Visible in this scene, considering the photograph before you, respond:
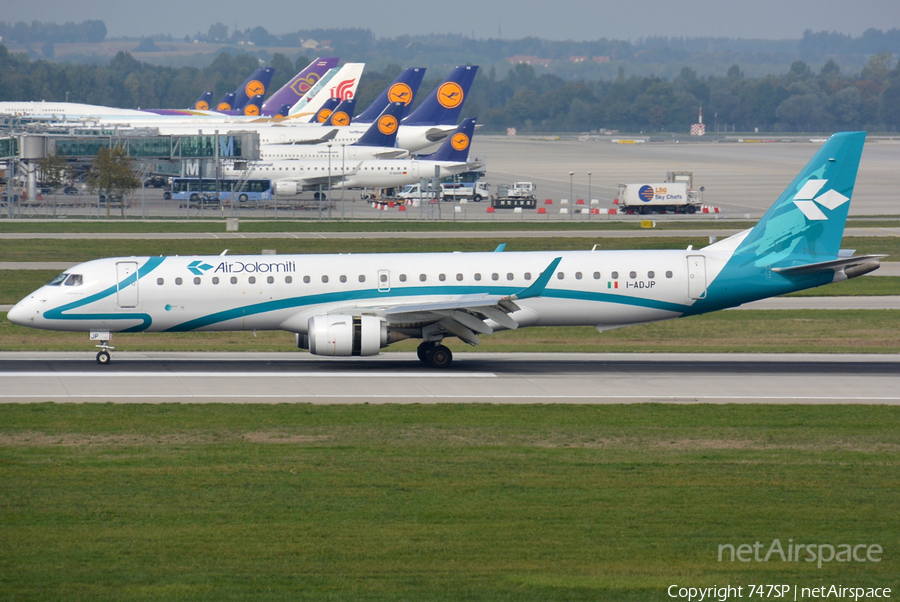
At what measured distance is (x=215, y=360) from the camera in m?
37.3

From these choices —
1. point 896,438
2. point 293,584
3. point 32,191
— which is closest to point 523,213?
point 32,191

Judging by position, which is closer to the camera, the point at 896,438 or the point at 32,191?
the point at 896,438

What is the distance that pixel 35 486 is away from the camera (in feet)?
67.4

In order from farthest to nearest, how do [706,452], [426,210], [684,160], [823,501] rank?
[684,160]
[426,210]
[706,452]
[823,501]

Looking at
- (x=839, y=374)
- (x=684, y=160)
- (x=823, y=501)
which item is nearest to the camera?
(x=823, y=501)

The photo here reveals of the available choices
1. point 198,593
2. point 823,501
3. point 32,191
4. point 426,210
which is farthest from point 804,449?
point 32,191

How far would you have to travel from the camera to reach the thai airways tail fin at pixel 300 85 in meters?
185

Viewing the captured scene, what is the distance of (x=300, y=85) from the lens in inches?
7328

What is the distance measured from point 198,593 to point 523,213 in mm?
87032

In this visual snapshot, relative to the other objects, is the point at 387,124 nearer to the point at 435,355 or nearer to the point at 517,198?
the point at 517,198

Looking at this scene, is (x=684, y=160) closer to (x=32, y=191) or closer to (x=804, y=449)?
(x=32, y=191)

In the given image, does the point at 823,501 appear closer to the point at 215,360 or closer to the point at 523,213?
the point at 215,360

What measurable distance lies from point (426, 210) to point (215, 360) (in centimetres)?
6183

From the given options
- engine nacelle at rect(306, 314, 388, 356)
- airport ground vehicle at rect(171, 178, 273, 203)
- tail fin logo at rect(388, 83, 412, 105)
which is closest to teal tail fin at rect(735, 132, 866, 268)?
engine nacelle at rect(306, 314, 388, 356)
